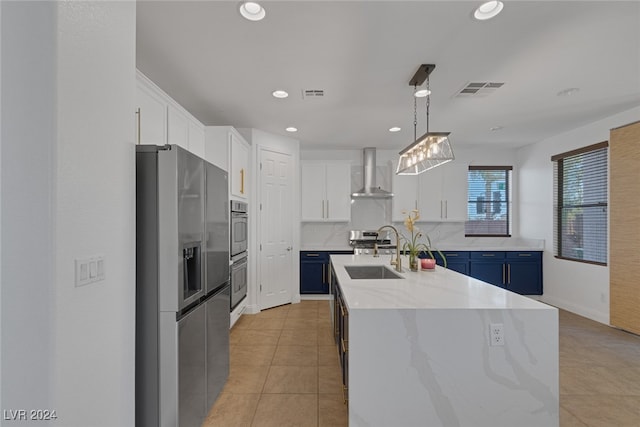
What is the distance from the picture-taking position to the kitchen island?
62.2 inches

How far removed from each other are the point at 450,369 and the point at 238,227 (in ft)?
8.77

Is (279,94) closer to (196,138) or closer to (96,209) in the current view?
(196,138)

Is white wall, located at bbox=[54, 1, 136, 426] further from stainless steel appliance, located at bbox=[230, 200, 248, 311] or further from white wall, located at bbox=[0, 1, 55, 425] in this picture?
stainless steel appliance, located at bbox=[230, 200, 248, 311]

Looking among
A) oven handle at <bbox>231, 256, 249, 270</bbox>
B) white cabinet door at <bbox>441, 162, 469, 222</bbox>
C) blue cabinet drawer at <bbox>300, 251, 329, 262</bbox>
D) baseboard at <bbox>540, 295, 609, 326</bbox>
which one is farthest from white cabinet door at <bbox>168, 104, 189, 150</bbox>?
baseboard at <bbox>540, 295, 609, 326</bbox>

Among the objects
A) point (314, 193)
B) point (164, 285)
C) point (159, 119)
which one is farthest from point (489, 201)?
point (164, 285)

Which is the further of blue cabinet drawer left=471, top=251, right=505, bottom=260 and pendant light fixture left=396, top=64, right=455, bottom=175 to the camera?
blue cabinet drawer left=471, top=251, right=505, bottom=260

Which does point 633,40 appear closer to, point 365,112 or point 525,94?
point 525,94

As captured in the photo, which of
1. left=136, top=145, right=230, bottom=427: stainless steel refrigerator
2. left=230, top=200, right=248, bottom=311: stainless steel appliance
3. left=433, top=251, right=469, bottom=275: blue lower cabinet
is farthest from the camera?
left=433, top=251, right=469, bottom=275: blue lower cabinet

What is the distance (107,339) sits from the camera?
4.11ft

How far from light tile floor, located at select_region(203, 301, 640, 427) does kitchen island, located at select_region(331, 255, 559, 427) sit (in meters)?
0.58

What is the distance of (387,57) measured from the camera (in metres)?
2.35

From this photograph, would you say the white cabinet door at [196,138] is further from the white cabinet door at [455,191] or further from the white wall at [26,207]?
the white cabinet door at [455,191]

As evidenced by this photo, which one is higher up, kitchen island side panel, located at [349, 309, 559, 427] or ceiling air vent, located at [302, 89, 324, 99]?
ceiling air vent, located at [302, 89, 324, 99]

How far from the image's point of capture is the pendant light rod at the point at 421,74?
2.47 m
